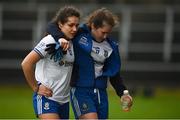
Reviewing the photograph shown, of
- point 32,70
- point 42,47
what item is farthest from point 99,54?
point 32,70

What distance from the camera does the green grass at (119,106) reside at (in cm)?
1620

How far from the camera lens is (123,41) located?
24.5 meters

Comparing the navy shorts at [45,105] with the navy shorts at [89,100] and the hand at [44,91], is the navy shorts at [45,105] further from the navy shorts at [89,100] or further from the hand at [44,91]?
the navy shorts at [89,100]

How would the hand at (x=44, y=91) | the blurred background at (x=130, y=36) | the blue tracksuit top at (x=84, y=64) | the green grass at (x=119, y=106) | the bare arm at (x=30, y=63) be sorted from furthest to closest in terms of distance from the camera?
1. the blurred background at (x=130, y=36)
2. the green grass at (x=119, y=106)
3. the blue tracksuit top at (x=84, y=64)
4. the hand at (x=44, y=91)
5. the bare arm at (x=30, y=63)

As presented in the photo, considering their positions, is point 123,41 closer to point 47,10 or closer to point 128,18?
point 128,18

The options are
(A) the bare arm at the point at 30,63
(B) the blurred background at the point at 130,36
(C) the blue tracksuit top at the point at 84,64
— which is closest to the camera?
(A) the bare arm at the point at 30,63

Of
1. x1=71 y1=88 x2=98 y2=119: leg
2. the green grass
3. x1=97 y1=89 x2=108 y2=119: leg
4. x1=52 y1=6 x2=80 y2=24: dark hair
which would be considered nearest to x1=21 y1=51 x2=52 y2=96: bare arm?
x1=71 y1=88 x2=98 y2=119: leg

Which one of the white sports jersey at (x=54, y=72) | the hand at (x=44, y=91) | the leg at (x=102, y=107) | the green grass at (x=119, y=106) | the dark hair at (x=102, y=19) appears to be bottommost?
the green grass at (x=119, y=106)

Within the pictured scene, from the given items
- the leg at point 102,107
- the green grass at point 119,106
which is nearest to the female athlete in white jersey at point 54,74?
the leg at point 102,107

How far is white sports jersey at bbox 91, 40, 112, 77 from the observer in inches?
370

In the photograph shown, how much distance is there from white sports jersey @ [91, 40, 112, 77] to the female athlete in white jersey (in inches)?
10.6

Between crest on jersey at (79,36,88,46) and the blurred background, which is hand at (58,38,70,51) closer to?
crest on jersey at (79,36,88,46)

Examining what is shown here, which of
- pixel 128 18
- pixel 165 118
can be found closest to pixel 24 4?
pixel 128 18

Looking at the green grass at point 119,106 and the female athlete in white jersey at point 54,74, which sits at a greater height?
the female athlete in white jersey at point 54,74
